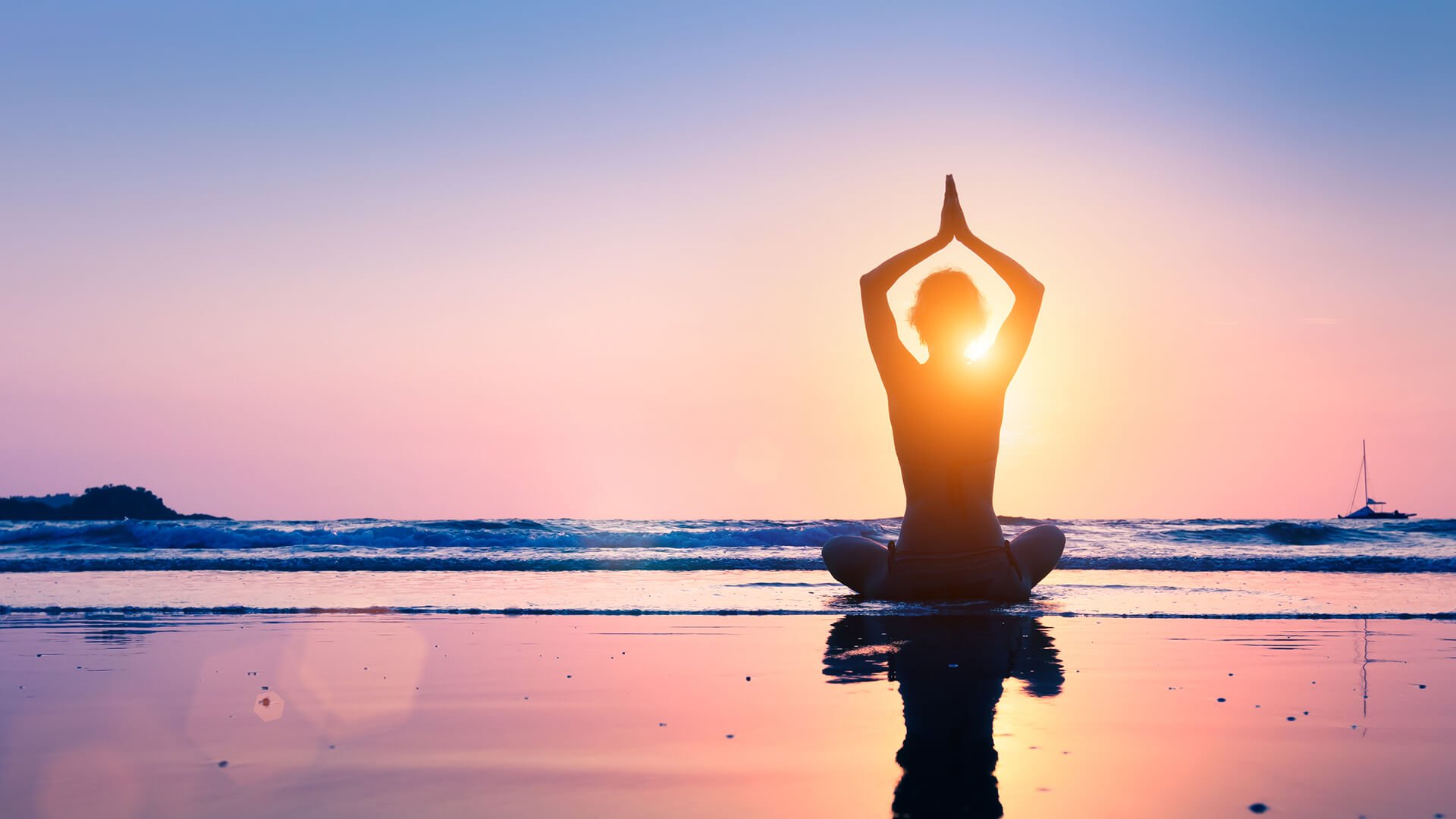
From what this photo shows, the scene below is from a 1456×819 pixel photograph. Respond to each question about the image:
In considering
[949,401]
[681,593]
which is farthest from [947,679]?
[681,593]

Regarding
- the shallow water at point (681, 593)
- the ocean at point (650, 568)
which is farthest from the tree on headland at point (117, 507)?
the shallow water at point (681, 593)

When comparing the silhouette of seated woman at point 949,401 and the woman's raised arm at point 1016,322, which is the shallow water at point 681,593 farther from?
the woman's raised arm at point 1016,322

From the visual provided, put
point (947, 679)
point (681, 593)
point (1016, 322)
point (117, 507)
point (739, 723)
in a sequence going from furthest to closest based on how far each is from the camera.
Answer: point (117, 507)
point (681, 593)
point (1016, 322)
point (947, 679)
point (739, 723)

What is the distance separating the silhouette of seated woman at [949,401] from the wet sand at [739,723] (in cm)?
101

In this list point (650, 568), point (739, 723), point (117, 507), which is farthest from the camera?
point (117, 507)

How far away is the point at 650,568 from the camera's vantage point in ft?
53.9

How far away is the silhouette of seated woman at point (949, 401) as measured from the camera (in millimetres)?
7285

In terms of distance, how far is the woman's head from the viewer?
23.9 ft

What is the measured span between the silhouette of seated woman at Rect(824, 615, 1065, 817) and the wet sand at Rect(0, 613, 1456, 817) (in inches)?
0.8

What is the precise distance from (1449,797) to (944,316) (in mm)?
4753

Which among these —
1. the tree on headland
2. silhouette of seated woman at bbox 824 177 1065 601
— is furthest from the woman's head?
the tree on headland

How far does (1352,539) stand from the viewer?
2434 centimetres

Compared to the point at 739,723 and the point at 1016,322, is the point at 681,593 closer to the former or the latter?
the point at 1016,322

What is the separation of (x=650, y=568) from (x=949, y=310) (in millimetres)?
10019
